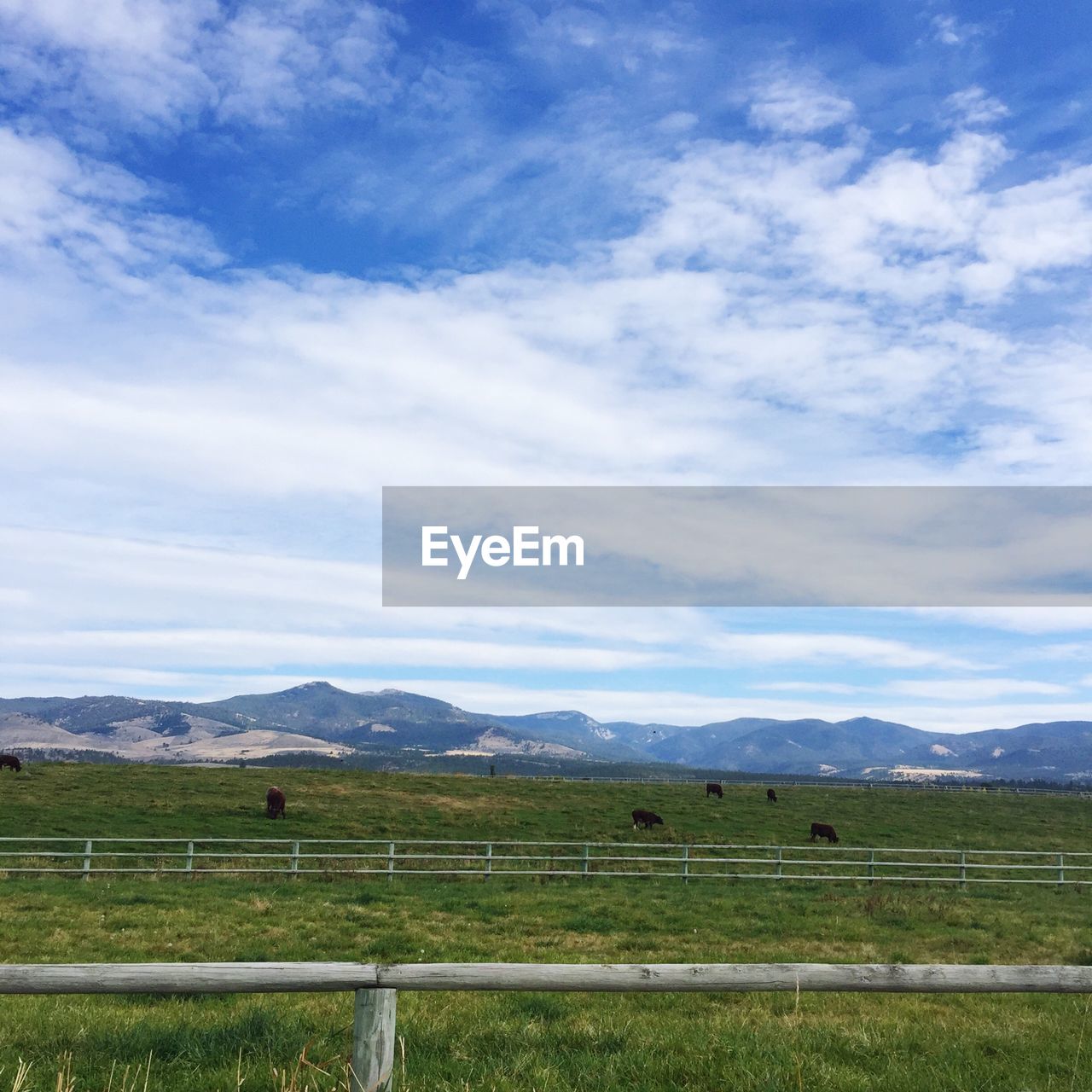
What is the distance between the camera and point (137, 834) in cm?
3594

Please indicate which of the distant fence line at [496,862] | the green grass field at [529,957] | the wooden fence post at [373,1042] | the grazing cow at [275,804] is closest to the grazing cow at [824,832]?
the green grass field at [529,957]

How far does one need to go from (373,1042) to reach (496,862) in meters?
29.0

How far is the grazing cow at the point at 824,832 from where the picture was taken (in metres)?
45.1

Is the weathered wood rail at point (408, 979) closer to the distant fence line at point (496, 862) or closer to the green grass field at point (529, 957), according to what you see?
the green grass field at point (529, 957)

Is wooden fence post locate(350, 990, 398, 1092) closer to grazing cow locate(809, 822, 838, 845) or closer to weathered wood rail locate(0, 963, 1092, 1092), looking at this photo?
weathered wood rail locate(0, 963, 1092, 1092)

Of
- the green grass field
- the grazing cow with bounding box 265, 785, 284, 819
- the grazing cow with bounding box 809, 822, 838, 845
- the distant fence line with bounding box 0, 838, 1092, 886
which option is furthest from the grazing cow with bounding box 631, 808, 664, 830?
the grazing cow with bounding box 265, 785, 284, 819

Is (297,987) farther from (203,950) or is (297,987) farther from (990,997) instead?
(203,950)

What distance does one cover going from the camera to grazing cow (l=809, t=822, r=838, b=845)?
→ 148 feet

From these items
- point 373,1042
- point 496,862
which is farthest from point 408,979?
point 496,862

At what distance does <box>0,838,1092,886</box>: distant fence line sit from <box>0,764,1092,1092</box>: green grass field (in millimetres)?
773

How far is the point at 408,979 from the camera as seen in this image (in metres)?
4.98

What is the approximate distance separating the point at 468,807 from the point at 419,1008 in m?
42.5

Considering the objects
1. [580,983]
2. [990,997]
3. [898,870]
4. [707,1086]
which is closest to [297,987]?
[580,983]

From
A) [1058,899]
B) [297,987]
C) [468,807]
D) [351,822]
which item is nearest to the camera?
[297,987]
